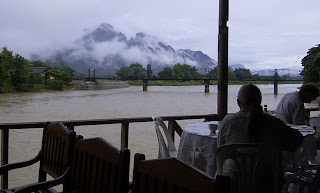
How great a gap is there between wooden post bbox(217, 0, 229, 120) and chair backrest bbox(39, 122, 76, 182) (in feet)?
6.76

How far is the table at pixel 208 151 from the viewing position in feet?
7.37

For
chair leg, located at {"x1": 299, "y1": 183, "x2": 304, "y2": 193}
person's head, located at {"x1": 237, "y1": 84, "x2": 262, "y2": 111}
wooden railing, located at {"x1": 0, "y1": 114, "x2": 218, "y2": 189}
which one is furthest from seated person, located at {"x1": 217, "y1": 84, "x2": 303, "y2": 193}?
wooden railing, located at {"x1": 0, "y1": 114, "x2": 218, "y2": 189}

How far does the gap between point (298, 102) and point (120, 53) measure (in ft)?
271

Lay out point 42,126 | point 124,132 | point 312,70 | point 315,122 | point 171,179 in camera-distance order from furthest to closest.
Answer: point 312,70
point 315,122
point 124,132
point 42,126
point 171,179

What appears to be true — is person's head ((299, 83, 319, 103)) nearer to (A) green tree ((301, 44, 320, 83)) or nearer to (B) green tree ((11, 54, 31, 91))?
(A) green tree ((301, 44, 320, 83))

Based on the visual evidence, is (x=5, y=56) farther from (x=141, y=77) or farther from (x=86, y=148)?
(x=86, y=148)

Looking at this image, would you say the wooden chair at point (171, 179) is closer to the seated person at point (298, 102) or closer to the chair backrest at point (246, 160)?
the chair backrest at point (246, 160)

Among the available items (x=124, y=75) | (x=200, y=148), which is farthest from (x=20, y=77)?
(x=200, y=148)

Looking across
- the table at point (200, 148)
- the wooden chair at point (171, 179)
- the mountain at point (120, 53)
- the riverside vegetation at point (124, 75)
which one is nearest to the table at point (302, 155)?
the table at point (200, 148)

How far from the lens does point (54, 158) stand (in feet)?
5.51

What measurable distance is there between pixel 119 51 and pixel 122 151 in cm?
→ 8497

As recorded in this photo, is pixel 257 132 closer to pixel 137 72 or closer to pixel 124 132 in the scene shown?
pixel 124 132

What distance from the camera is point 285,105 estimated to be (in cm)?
263

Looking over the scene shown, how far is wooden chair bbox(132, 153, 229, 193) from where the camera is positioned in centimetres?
79
